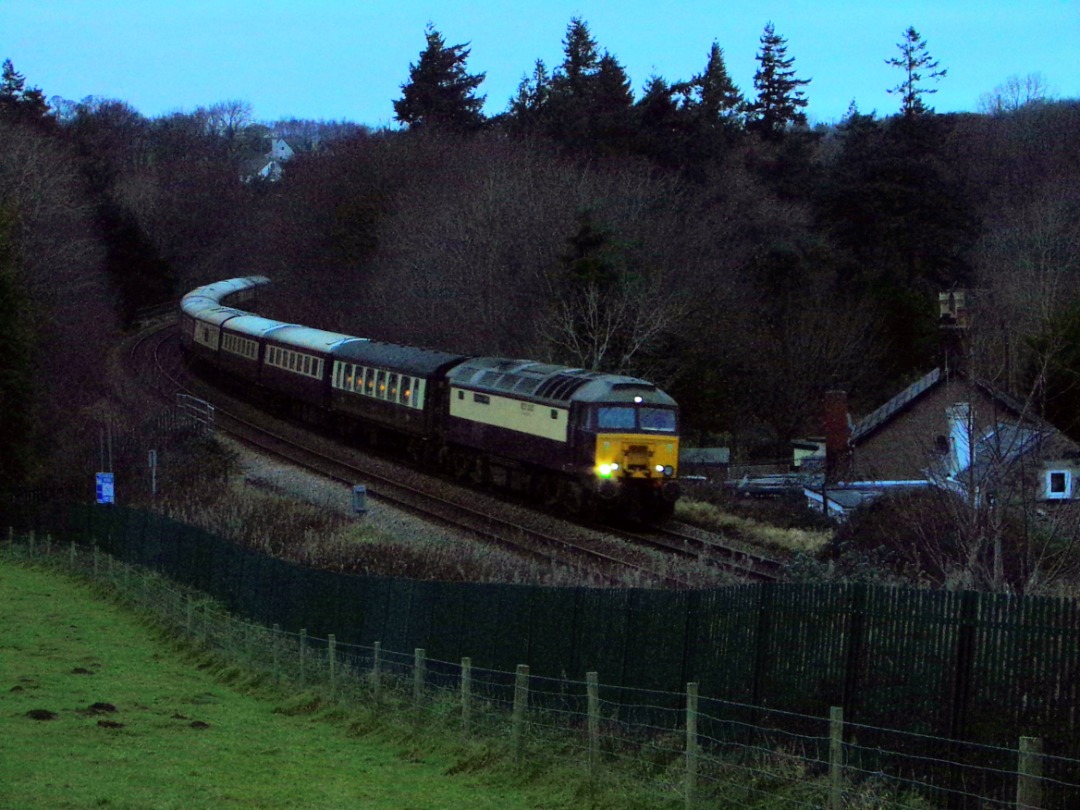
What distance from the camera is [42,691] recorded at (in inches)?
676

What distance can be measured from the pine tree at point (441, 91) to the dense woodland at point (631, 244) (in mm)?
167

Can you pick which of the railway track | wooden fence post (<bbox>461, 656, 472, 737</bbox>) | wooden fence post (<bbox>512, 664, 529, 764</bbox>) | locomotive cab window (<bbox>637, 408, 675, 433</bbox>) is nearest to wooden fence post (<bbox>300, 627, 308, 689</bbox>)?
wooden fence post (<bbox>461, 656, 472, 737</bbox>)

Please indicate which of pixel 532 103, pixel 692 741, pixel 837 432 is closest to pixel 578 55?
pixel 532 103

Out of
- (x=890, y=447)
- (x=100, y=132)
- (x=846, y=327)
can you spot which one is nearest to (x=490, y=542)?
(x=890, y=447)

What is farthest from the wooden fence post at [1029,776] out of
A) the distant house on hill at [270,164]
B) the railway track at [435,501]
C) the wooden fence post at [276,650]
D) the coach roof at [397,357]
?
the distant house on hill at [270,164]

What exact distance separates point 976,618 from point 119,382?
160 ft

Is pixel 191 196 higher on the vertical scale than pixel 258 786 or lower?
higher

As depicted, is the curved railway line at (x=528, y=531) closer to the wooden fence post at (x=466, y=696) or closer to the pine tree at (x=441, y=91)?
the wooden fence post at (x=466, y=696)

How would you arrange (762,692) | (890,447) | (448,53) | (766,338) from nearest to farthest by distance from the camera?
(762,692) → (890,447) → (766,338) → (448,53)

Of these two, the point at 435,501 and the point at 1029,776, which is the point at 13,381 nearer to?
the point at 435,501

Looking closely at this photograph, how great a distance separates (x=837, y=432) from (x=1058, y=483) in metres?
8.04

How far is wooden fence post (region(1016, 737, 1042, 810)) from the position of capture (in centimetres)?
831

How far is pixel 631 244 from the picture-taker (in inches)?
2020

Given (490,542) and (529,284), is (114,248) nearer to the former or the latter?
(529,284)
